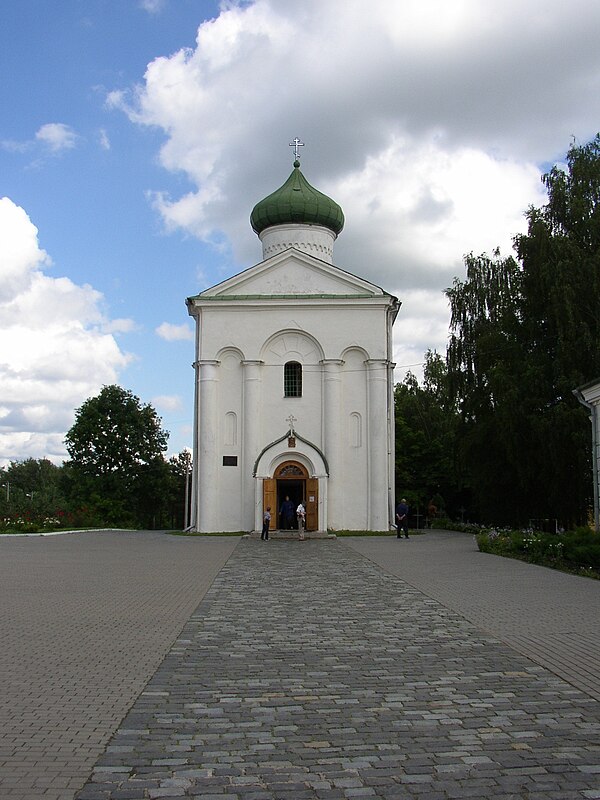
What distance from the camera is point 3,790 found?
4340 mm

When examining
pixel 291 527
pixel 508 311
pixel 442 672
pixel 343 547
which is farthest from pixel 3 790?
pixel 508 311

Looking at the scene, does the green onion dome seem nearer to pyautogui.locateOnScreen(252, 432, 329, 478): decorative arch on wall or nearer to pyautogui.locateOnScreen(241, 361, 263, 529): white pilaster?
pyautogui.locateOnScreen(241, 361, 263, 529): white pilaster

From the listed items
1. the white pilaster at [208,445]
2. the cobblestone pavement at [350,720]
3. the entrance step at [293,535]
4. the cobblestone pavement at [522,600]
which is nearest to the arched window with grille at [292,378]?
the white pilaster at [208,445]

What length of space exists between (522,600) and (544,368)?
63.9 ft

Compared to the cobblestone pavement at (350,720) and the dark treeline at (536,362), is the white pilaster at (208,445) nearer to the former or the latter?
the dark treeline at (536,362)

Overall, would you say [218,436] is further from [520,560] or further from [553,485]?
[520,560]

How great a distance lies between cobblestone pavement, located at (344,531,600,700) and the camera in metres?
7.93

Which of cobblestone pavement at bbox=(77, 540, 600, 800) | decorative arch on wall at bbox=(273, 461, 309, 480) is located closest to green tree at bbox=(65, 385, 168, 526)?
decorative arch on wall at bbox=(273, 461, 309, 480)

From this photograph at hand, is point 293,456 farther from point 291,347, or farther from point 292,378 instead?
point 291,347

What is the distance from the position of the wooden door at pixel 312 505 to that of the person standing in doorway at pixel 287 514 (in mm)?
702

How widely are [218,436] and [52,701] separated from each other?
26.8 m

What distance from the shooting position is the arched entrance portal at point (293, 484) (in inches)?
1234

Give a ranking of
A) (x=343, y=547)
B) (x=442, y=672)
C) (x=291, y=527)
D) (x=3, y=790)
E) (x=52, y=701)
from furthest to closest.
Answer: (x=291, y=527), (x=343, y=547), (x=442, y=672), (x=52, y=701), (x=3, y=790)

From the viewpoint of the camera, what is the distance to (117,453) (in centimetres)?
5116
